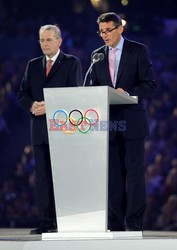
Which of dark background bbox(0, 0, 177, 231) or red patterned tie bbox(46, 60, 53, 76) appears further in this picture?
dark background bbox(0, 0, 177, 231)

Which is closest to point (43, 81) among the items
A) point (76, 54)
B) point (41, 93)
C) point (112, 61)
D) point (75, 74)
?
point (41, 93)

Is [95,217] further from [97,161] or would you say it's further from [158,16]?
[158,16]

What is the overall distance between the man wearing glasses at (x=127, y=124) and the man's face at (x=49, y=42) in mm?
297

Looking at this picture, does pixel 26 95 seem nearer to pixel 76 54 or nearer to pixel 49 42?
Result: pixel 49 42

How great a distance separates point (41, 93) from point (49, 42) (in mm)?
321

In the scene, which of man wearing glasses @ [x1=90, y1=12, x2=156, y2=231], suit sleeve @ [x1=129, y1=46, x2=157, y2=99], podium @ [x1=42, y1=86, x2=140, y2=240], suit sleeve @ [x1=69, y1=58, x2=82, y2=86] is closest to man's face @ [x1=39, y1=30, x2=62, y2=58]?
suit sleeve @ [x1=69, y1=58, x2=82, y2=86]

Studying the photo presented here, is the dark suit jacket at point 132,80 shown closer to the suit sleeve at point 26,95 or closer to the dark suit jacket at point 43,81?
the dark suit jacket at point 43,81

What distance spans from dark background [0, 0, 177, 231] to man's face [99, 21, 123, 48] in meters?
4.31

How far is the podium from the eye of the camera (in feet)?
11.6

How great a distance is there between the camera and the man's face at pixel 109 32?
4039 millimetres

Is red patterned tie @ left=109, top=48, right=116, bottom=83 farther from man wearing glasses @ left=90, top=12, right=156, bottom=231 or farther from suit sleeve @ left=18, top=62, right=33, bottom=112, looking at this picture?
suit sleeve @ left=18, top=62, right=33, bottom=112

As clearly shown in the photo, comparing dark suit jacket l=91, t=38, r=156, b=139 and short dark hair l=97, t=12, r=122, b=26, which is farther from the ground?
short dark hair l=97, t=12, r=122, b=26

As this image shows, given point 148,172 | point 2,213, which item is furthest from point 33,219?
point 148,172

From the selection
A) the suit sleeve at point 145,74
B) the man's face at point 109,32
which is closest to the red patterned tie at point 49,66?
the man's face at point 109,32
